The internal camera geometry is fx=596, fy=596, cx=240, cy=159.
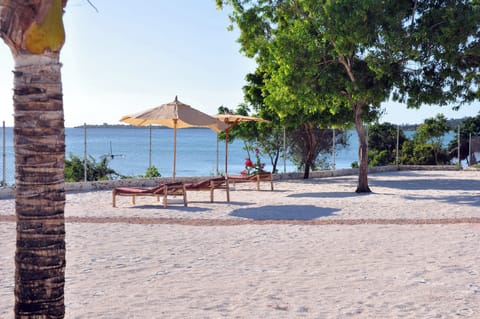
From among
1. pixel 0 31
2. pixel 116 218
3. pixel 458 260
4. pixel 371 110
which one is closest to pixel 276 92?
pixel 371 110

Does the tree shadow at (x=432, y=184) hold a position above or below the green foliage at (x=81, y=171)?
below

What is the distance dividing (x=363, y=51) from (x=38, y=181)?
14768 millimetres

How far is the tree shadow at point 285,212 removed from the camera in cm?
1224

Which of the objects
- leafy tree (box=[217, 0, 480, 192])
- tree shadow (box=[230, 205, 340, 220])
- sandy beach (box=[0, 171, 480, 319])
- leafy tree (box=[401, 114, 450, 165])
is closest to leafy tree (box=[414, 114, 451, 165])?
leafy tree (box=[401, 114, 450, 165])

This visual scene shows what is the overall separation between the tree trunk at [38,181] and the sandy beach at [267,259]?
1942 mm

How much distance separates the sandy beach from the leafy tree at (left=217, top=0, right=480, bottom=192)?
407 cm

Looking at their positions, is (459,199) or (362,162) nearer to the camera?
(459,199)

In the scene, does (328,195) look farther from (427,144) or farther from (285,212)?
(427,144)

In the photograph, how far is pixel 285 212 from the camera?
42.7ft

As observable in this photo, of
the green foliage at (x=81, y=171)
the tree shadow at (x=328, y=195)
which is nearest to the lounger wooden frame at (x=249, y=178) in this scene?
the tree shadow at (x=328, y=195)

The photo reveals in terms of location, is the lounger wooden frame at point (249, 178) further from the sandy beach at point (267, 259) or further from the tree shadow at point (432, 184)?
the tree shadow at point (432, 184)

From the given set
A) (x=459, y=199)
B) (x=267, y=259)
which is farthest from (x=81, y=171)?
(x=267, y=259)

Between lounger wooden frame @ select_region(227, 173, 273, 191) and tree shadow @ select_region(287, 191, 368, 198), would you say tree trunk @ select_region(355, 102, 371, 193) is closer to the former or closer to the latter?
tree shadow @ select_region(287, 191, 368, 198)

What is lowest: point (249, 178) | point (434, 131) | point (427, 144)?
point (249, 178)
